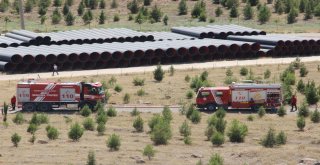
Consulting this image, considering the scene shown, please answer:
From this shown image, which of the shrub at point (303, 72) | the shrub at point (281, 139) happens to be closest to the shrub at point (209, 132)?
the shrub at point (281, 139)

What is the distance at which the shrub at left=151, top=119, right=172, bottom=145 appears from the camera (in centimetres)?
4334

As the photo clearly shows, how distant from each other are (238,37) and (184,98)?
2539cm

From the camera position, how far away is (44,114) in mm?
51250

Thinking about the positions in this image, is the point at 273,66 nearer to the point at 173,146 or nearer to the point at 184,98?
the point at 184,98

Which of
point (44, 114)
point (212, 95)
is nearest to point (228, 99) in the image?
point (212, 95)

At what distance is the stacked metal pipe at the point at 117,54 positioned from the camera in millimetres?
70500

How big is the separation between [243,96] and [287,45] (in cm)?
2622

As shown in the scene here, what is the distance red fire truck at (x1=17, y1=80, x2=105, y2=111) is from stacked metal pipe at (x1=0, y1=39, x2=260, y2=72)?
16349mm

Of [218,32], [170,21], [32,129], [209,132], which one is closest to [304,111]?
[209,132]

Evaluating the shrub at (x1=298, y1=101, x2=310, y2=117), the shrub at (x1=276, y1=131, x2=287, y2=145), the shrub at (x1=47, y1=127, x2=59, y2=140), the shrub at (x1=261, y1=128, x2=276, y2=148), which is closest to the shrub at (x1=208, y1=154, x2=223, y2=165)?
the shrub at (x1=261, y1=128, x2=276, y2=148)

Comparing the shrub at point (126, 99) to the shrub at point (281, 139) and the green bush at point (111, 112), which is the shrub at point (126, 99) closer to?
the green bush at point (111, 112)

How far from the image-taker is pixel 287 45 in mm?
78500

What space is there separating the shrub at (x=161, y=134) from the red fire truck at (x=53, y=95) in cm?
880

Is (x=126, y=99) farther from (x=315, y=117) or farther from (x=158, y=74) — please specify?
(x=315, y=117)
